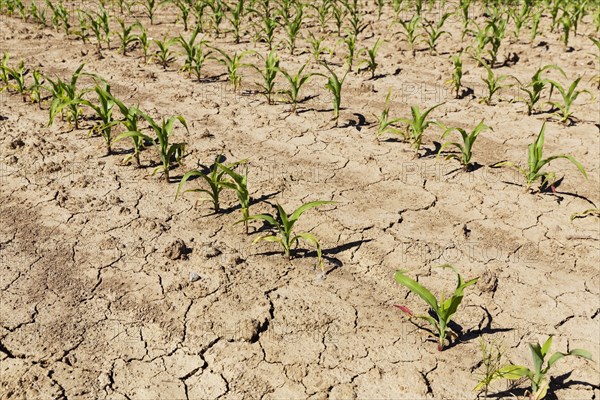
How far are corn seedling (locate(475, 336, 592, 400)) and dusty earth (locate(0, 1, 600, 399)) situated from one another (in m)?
0.10

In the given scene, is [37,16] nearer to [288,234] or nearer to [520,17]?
[288,234]

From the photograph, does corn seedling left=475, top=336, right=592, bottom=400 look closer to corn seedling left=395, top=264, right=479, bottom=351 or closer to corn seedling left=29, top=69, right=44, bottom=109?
corn seedling left=395, top=264, right=479, bottom=351

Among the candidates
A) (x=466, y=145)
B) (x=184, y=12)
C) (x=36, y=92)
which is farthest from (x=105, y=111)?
(x=184, y=12)

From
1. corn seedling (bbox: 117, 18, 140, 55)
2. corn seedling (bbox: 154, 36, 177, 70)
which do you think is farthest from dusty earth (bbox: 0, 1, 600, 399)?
corn seedling (bbox: 117, 18, 140, 55)

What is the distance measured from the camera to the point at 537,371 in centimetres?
229

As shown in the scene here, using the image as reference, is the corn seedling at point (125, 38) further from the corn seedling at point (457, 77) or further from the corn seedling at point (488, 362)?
the corn seedling at point (488, 362)

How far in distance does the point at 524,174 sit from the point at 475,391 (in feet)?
6.29

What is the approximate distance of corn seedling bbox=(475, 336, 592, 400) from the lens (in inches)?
90.0

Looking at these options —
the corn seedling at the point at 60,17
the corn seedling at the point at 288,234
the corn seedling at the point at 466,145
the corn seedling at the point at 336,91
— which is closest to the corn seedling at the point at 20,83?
the corn seedling at the point at 60,17

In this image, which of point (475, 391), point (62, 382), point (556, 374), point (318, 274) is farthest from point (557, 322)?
point (62, 382)

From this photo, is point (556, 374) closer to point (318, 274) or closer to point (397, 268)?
point (397, 268)

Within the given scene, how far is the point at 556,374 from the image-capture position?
251cm

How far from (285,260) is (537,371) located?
1.44 m

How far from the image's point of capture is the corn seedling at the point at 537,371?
2.29 m
